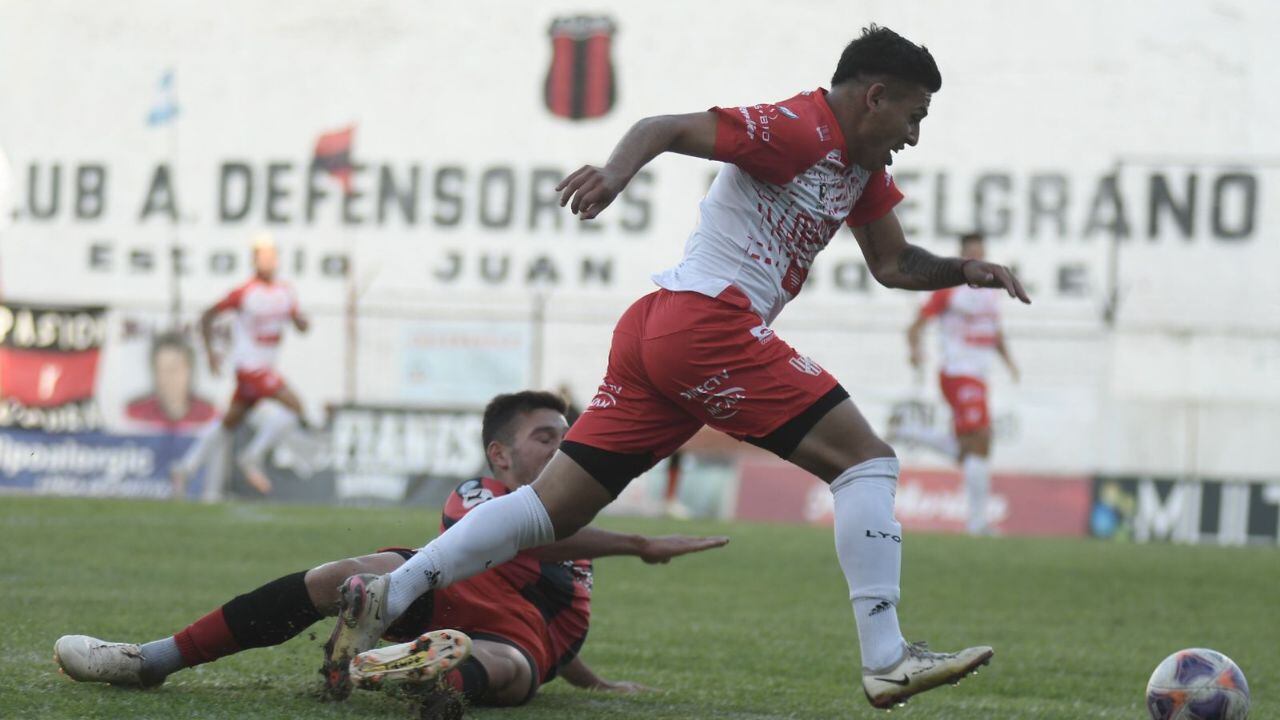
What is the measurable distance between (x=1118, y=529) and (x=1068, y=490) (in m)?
0.71

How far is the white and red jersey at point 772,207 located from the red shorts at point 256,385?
14.5 metres

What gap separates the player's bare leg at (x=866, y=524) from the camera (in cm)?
473

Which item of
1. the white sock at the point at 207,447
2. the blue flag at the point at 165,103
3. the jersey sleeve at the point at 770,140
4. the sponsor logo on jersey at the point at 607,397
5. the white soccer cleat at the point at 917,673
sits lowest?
the white sock at the point at 207,447

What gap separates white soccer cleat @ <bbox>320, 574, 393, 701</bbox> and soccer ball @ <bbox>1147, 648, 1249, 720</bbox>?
2038 millimetres

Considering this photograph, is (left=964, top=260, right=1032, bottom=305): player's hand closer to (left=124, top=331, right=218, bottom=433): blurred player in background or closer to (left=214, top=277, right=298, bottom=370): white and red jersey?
(left=214, top=277, right=298, bottom=370): white and red jersey

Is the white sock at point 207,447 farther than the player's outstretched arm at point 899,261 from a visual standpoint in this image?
Yes

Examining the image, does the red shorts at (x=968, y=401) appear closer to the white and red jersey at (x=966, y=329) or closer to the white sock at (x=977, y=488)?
the white and red jersey at (x=966, y=329)

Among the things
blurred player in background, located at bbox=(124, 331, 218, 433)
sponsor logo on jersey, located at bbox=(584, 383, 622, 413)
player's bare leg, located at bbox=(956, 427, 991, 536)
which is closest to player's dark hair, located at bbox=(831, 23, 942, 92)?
sponsor logo on jersey, located at bbox=(584, 383, 622, 413)

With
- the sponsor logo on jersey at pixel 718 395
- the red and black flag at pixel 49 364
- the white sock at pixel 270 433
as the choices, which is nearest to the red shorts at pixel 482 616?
the sponsor logo on jersey at pixel 718 395

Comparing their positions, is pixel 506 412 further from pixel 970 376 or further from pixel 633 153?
pixel 970 376

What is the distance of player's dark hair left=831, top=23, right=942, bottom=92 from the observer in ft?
16.3

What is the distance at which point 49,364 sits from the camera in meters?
23.8

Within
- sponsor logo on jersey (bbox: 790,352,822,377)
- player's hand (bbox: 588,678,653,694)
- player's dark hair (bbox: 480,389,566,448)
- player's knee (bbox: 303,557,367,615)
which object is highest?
sponsor logo on jersey (bbox: 790,352,822,377)

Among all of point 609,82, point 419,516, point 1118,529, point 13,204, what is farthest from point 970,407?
point 13,204
